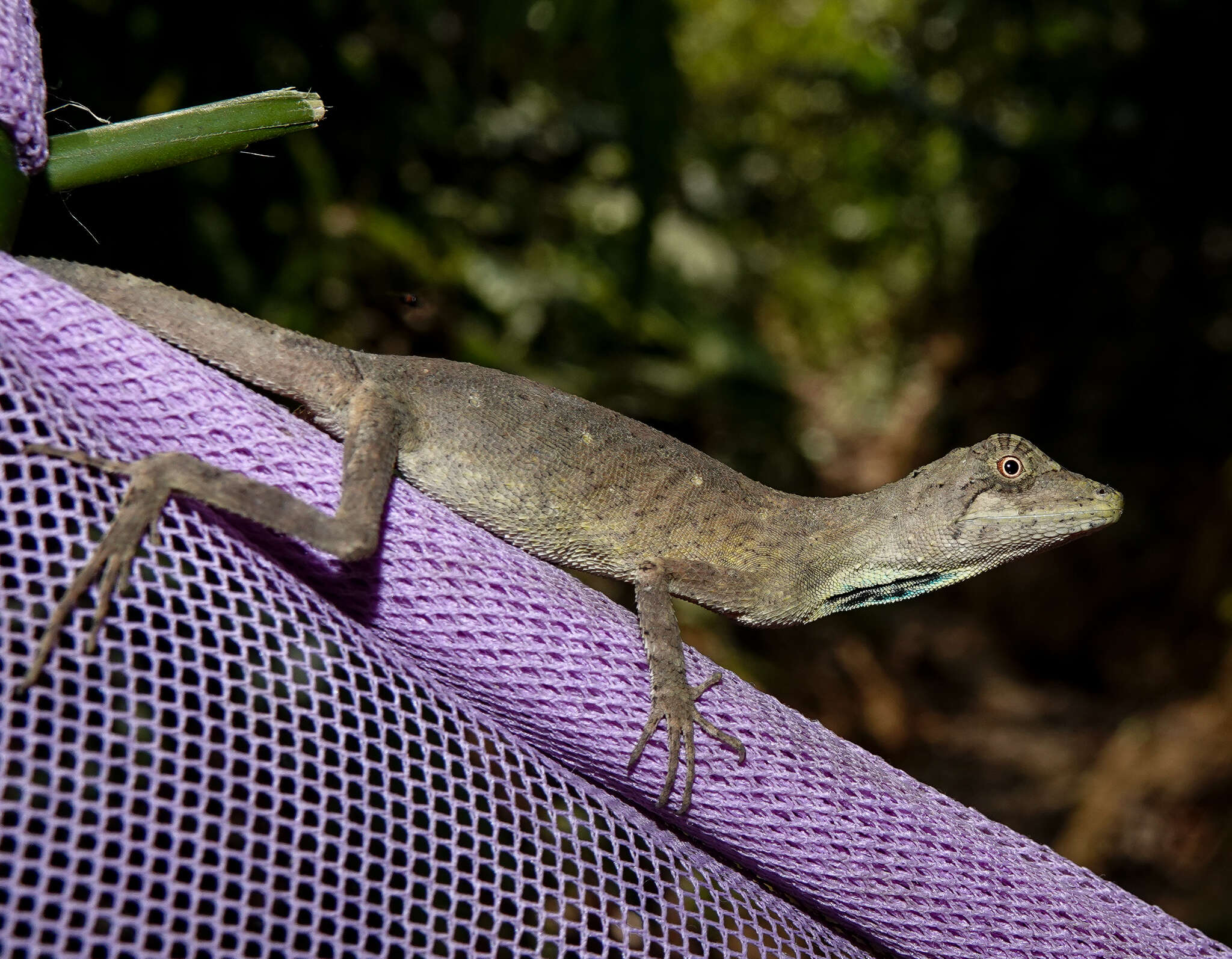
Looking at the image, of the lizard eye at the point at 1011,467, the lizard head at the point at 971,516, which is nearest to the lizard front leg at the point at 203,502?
the lizard head at the point at 971,516

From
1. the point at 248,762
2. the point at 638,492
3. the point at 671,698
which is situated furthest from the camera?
the point at 638,492

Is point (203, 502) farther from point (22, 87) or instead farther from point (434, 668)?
point (22, 87)

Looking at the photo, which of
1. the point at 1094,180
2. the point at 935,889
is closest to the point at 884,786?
the point at 935,889

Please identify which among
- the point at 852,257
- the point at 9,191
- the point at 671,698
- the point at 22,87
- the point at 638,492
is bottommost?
the point at 671,698

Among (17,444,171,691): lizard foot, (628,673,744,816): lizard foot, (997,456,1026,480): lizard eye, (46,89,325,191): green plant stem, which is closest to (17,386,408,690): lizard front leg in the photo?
(17,444,171,691): lizard foot

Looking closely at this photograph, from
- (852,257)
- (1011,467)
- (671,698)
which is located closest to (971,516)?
(1011,467)

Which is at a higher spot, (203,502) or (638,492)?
(638,492)

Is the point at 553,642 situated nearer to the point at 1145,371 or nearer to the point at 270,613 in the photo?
the point at 270,613

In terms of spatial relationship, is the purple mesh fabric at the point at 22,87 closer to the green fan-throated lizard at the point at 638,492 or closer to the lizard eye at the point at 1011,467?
the green fan-throated lizard at the point at 638,492
